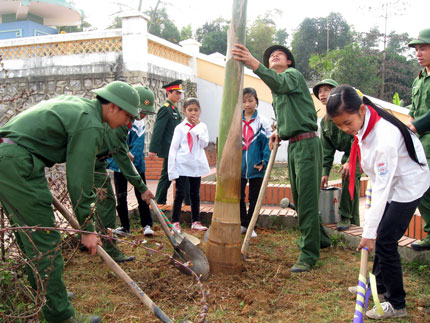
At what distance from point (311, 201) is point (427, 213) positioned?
1.12m

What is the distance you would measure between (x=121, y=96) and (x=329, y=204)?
2986 mm

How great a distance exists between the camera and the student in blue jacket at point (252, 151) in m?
5.06

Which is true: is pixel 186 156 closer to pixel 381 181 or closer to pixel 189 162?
pixel 189 162

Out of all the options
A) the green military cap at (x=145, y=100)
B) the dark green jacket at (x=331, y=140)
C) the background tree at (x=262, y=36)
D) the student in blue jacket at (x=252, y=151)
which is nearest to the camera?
the green military cap at (x=145, y=100)

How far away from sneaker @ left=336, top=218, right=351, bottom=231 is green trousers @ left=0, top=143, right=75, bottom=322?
3.11 m

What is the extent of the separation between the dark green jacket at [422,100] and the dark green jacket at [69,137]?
307 centimetres

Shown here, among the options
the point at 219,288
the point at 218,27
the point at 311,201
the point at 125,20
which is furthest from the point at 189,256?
the point at 218,27

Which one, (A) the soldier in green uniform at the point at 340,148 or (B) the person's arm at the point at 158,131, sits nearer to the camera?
(A) the soldier in green uniform at the point at 340,148

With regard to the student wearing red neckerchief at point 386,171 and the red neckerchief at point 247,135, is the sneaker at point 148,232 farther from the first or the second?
the student wearing red neckerchief at point 386,171

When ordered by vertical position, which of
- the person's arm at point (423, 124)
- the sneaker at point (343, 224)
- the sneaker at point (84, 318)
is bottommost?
the sneaker at point (84, 318)

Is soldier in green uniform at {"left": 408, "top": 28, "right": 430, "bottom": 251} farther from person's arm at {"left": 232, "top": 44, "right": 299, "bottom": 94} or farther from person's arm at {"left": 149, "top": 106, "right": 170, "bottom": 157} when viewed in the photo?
person's arm at {"left": 149, "top": 106, "right": 170, "bottom": 157}

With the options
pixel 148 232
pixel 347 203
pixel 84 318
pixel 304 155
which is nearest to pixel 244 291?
pixel 84 318

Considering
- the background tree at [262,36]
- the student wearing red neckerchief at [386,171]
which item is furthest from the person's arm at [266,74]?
the background tree at [262,36]

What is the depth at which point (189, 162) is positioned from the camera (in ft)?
17.4
